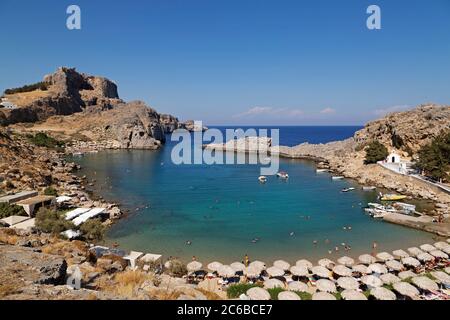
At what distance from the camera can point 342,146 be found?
87.9m

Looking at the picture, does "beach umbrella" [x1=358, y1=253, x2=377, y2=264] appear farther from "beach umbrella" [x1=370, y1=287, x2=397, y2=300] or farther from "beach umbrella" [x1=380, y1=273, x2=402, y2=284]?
"beach umbrella" [x1=370, y1=287, x2=397, y2=300]

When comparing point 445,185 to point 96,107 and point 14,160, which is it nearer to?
point 14,160

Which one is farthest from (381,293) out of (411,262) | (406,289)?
(411,262)

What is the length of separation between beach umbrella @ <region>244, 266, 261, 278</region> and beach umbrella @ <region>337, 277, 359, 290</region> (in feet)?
15.8

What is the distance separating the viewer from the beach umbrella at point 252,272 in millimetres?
19156

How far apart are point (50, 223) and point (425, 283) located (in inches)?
1015

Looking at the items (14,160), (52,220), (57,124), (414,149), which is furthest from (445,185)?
(57,124)

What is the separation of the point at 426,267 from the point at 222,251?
14.5 m

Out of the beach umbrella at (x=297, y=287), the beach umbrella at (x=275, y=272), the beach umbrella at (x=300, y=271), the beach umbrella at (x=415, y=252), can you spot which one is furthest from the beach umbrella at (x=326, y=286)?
the beach umbrella at (x=415, y=252)

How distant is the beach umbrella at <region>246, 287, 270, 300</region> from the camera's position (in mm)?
14875

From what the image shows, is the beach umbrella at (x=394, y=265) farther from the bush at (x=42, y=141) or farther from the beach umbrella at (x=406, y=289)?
the bush at (x=42, y=141)

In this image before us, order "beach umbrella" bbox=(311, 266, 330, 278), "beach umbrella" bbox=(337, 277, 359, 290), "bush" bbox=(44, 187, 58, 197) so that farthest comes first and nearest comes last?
"bush" bbox=(44, 187, 58, 197) → "beach umbrella" bbox=(311, 266, 330, 278) → "beach umbrella" bbox=(337, 277, 359, 290)

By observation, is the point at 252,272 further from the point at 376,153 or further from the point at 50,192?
the point at 376,153

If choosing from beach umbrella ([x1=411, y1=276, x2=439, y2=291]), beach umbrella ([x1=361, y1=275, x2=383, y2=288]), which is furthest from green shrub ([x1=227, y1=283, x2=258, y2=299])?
beach umbrella ([x1=411, y1=276, x2=439, y2=291])
